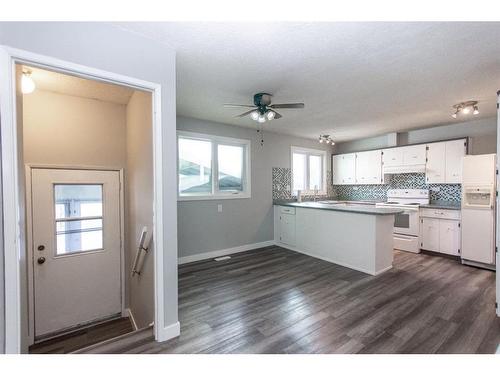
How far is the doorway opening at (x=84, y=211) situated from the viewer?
8.11 feet

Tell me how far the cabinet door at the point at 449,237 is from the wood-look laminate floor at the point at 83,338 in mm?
5257

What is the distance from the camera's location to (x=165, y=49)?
74.0 inches

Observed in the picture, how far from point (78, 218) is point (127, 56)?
218 cm

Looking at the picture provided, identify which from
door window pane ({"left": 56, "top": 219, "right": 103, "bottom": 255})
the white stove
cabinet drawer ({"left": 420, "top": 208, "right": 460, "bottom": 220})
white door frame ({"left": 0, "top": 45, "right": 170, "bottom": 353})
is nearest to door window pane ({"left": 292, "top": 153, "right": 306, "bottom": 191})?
the white stove

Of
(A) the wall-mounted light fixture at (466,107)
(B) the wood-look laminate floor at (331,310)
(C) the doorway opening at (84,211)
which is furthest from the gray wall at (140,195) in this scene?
(A) the wall-mounted light fixture at (466,107)

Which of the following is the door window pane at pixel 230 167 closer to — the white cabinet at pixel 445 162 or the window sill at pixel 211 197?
the window sill at pixel 211 197

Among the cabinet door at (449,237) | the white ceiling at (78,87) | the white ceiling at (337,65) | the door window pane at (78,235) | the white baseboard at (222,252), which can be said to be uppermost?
the white ceiling at (337,65)

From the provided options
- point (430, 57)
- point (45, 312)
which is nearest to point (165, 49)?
point (430, 57)

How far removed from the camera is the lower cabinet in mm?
3887

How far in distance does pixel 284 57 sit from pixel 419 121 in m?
3.62

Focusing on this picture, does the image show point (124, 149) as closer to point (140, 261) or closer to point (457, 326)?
point (140, 261)

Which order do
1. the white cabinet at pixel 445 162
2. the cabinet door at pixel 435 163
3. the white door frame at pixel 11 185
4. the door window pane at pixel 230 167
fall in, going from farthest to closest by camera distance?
1. the door window pane at pixel 230 167
2. the cabinet door at pixel 435 163
3. the white cabinet at pixel 445 162
4. the white door frame at pixel 11 185

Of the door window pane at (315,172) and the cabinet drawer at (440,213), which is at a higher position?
the door window pane at (315,172)

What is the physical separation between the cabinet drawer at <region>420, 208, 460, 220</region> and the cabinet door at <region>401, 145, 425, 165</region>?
3.38ft
